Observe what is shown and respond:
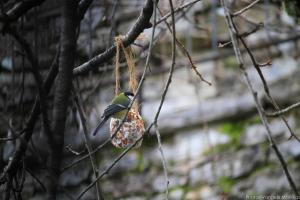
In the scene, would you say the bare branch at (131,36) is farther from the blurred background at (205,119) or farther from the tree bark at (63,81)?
the blurred background at (205,119)

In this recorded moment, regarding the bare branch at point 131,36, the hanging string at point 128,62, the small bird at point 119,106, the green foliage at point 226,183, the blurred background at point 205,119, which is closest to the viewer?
the bare branch at point 131,36

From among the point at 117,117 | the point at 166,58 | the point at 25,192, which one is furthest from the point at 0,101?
the point at 166,58

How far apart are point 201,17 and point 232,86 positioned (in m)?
0.90

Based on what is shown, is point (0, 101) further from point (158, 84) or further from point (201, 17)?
point (201, 17)

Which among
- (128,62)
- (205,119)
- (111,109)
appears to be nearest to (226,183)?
(205,119)

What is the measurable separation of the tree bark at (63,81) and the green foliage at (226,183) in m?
2.76

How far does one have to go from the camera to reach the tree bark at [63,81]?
→ 171cm

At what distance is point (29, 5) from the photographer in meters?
2.10

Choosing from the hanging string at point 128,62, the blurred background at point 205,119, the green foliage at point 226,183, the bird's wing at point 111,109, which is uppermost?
the hanging string at point 128,62

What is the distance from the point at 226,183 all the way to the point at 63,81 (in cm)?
284

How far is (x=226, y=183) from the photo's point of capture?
4.50 m

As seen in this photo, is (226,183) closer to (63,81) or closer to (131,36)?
(131,36)

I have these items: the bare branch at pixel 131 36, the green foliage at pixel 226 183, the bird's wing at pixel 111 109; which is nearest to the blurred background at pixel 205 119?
the green foliage at pixel 226 183

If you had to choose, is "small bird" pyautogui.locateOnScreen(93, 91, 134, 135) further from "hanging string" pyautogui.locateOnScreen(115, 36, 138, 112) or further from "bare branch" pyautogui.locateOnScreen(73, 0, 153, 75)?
"bare branch" pyautogui.locateOnScreen(73, 0, 153, 75)
